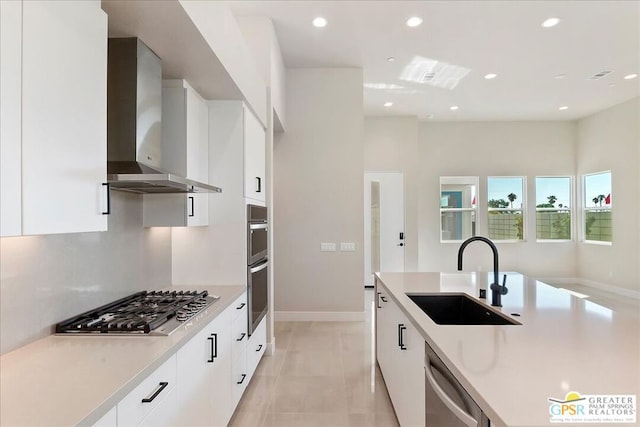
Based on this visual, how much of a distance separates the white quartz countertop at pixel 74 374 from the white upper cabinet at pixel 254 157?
153 centimetres

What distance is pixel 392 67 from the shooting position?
16.3 feet

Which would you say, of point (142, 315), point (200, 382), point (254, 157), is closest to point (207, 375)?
point (200, 382)

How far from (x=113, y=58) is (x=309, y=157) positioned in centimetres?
325

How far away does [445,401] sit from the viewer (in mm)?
1217

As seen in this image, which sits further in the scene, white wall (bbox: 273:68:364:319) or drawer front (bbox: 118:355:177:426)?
white wall (bbox: 273:68:364:319)

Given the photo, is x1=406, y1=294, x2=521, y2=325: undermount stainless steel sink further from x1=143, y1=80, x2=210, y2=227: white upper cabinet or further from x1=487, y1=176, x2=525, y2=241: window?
x1=487, y1=176, x2=525, y2=241: window

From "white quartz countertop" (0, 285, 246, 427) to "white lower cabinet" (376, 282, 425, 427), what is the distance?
3.55ft

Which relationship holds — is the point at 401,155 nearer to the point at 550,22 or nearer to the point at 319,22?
the point at 550,22

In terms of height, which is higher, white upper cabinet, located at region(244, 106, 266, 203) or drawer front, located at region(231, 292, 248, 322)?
white upper cabinet, located at region(244, 106, 266, 203)

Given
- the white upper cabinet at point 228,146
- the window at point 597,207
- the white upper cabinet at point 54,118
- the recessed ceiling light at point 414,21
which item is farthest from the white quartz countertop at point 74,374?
the window at point 597,207

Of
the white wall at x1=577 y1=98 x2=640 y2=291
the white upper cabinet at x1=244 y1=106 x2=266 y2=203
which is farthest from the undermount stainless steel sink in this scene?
the white wall at x1=577 y1=98 x2=640 y2=291

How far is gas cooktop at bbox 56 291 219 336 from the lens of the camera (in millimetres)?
1538

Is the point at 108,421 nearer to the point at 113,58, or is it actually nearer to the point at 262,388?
the point at 113,58

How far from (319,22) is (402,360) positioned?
11.4 feet
